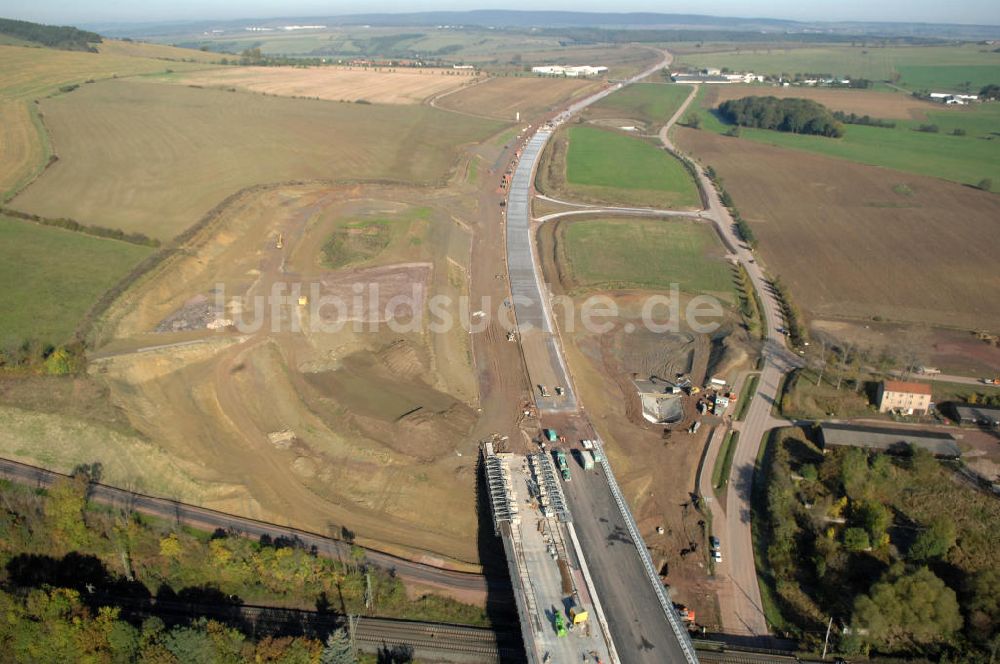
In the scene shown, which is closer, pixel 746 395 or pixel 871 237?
pixel 746 395

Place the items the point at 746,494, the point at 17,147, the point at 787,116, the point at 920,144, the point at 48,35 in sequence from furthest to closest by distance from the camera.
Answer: the point at 48,35 < the point at 787,116 < the point at 920,144 < the point at 17,147 < the point at 746,494

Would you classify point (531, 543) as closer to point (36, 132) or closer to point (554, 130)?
point (36, 132)

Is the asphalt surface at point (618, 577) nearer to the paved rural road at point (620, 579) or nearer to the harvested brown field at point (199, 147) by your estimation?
the paved rural road at point (620, 579)

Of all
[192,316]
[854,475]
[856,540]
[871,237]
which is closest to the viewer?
[856,540]

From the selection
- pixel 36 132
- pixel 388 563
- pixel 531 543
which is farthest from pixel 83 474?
pixel 36 132

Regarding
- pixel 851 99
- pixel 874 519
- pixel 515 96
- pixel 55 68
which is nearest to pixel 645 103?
pixel 515 96

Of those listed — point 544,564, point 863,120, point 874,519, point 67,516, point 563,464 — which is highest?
point 863,120

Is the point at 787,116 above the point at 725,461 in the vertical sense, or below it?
above

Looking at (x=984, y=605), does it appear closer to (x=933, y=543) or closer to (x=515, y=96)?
(x=933, y=543)
